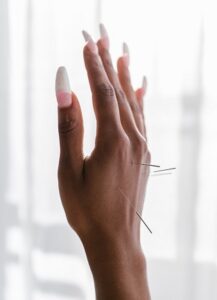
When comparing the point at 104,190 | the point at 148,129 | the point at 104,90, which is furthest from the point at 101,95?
the point at 148,129

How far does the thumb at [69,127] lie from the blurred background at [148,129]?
0.41 metres

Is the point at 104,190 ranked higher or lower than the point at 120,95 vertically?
lower

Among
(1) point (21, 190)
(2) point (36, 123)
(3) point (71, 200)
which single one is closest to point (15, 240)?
(1) point (21, 190)

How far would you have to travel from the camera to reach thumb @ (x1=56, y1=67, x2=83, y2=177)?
56 cm

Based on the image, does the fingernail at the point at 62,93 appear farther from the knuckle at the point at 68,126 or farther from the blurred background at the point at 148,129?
the blurred background at the point at 148,129

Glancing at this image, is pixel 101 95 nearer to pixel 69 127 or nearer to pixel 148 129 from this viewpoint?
pixel 69 127

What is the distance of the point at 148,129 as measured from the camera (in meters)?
0.99

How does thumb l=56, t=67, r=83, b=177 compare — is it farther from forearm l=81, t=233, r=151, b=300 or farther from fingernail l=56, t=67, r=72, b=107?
forearm l=81, t=233, r=151, b=300

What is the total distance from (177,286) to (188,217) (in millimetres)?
171

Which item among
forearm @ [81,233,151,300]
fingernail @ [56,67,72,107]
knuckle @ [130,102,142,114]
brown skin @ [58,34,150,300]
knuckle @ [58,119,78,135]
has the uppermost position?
fingernail @ [56,67,72,107]

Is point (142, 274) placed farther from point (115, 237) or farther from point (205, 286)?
point (205, 286)

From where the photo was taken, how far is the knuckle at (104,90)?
22.8 inches

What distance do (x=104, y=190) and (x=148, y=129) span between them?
43cm

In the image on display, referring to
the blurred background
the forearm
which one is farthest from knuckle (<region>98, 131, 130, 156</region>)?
the blurred background
